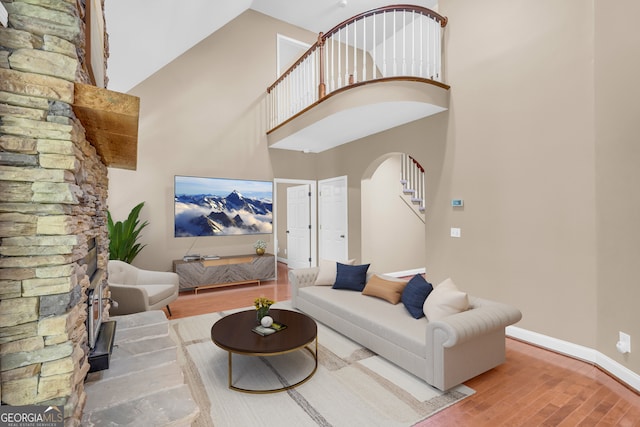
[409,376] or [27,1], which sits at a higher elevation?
[27,1]

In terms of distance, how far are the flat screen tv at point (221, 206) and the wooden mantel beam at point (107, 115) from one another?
121 inches

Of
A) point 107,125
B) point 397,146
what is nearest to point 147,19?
point 107,125

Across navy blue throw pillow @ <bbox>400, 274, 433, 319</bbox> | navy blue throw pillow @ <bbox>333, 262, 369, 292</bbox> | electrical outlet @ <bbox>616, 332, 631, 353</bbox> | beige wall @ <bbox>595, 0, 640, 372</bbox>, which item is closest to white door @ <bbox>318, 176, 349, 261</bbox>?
navy blue throw pillow @ <bbox>333, 262, 369, 292</bbox>

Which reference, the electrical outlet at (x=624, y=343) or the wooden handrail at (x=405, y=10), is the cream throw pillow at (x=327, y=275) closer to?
the electrical outlet at (x=624, y=343)

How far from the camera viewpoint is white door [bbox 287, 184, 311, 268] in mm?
Answer: 7051

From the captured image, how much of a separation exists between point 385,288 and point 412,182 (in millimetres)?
3730

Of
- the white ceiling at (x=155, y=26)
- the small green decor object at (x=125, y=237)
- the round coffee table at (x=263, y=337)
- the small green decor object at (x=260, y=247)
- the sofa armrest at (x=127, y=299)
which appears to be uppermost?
the white ceiling at (x=155, y=26)

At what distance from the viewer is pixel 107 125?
5.57 feet

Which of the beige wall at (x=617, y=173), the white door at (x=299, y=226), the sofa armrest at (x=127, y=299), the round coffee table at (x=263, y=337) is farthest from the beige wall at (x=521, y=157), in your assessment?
the round coffee table at (x=263, y=337)

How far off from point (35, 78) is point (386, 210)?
558cm

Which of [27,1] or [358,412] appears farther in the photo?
[358,412]

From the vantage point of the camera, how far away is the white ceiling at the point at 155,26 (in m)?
3.04

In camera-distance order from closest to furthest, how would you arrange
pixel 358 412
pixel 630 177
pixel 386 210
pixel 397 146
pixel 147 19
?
pixel 358 412
pixel 630 177
pixel 147 19
pixel 397 146
pixel 386 210

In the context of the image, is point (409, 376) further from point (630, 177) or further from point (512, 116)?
point (512, 116)
